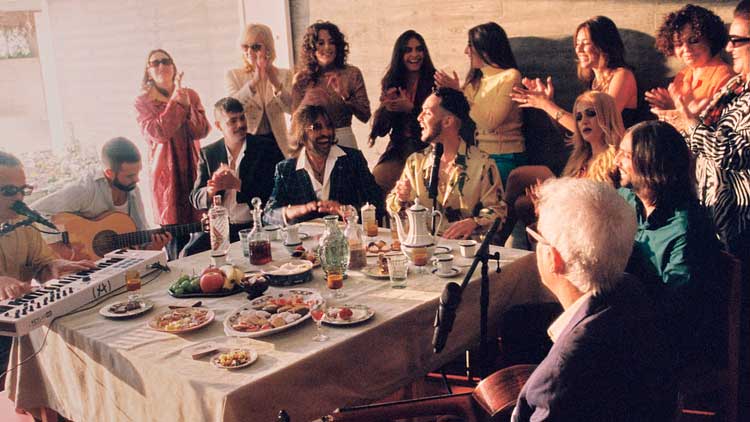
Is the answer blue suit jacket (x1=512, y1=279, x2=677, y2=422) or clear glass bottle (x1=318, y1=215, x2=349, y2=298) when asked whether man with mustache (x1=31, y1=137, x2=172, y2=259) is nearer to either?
clear glass bottle (x1=318, y1=215, x2=349, y2=298)

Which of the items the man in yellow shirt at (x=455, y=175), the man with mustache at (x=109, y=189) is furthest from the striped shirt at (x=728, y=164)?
the man with mustache at (x=109, y=189)

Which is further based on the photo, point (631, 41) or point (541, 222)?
point (631, 41)

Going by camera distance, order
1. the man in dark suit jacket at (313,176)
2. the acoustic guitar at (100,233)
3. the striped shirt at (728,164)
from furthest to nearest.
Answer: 1. the acoustic guitar at (100,233)
2. the man in dark suit jacket at (313,176)
3. the striped shirt at (728,164)

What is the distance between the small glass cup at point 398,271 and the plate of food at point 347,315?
26 centimetres

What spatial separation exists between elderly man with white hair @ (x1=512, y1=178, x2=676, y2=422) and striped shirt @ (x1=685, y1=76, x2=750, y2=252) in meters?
1.54

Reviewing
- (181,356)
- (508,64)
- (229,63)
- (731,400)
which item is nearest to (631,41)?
(508,64)

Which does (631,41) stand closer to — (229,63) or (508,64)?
(508,64)

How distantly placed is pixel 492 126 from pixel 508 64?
1.32ft

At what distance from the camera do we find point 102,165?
369cm

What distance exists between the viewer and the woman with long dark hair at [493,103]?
4.04 meters

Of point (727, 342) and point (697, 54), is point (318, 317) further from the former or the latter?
point (697, 54)

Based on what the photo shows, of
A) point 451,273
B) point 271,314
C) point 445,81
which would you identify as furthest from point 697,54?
point 271,314

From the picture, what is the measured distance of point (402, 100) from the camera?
4.25 metres

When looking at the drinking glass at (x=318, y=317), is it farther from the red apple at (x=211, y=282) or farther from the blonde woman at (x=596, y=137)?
the blonde woman at (x=596, y=137)
